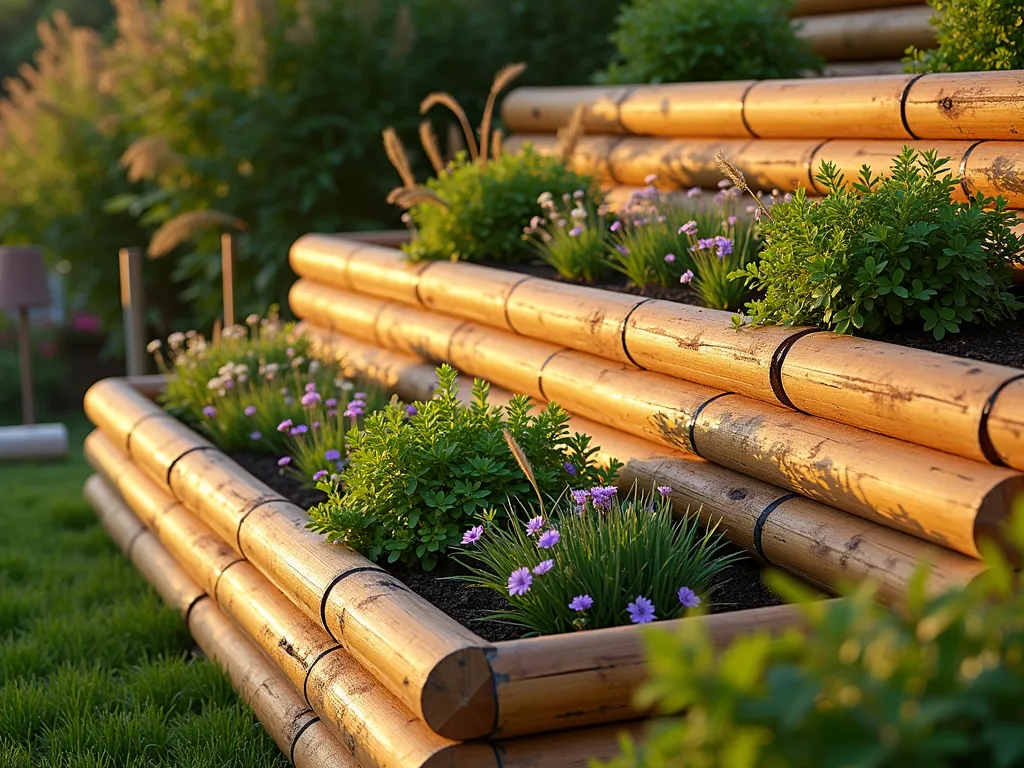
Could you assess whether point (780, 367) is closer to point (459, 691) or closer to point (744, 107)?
point (459, 691)

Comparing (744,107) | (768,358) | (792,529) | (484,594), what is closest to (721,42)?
(744,107)

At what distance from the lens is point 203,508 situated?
13.7 feet

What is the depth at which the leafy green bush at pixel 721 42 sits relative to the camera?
5.38 meters

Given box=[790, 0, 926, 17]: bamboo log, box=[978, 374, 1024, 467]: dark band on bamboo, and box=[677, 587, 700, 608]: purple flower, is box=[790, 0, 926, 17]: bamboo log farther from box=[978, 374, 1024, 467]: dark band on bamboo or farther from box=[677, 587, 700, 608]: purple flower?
box=[677, 587, 700, 608]: purple flower

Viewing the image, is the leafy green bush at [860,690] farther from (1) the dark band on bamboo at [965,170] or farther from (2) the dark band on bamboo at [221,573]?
(2) the dark band on bamboo at [221,573]

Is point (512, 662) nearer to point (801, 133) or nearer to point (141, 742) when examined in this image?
point (141, 742)

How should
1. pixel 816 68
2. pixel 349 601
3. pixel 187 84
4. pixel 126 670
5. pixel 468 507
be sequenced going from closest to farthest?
pixel 349 601 < pixel 468 507 < pixel 126 670 < pixel 816 68 < pixel 187 84

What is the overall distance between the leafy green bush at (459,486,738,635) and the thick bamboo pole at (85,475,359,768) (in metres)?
0.60

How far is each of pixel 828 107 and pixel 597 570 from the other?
2.31 m

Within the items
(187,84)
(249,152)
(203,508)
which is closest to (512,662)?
(203,508)

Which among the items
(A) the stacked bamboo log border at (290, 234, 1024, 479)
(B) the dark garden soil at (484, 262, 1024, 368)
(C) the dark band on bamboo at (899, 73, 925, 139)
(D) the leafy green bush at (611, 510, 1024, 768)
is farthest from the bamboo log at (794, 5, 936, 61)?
(D) the leafy green bush at (611, 510, 1024, 768)

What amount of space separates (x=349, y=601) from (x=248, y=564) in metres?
1.17

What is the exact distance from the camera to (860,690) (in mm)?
1330

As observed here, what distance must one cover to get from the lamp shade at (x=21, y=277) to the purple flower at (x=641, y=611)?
6.83 m
